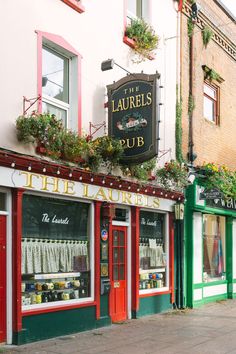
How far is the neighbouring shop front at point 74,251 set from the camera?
29.2ft

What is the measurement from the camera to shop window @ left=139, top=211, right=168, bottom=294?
12984 mm

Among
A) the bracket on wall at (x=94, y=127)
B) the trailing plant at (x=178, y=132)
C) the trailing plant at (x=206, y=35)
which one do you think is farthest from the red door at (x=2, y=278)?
the trailing plant at (x=206, y=35)

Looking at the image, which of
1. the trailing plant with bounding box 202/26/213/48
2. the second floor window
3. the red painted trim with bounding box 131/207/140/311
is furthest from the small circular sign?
the trailing plant with bounding box 202/26/213/48

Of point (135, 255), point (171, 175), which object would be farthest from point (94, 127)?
point (135, 255)

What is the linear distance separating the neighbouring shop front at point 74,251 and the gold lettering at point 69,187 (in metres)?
0.02

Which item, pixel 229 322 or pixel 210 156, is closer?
pixel 229 322

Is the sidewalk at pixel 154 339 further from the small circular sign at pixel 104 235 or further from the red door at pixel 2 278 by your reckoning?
the small circular sign at pixel 104 235

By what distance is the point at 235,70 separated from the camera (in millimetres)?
18438

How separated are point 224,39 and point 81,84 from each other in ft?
27.0

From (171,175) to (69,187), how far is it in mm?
4111

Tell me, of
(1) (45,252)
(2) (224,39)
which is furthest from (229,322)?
(2) (224,39)

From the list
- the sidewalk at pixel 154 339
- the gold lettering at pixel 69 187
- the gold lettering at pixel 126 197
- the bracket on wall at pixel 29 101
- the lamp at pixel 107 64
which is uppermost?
the lamp at pixel 107 64

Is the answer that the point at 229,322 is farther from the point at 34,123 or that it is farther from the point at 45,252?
the point at 34,123

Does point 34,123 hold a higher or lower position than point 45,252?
higher
